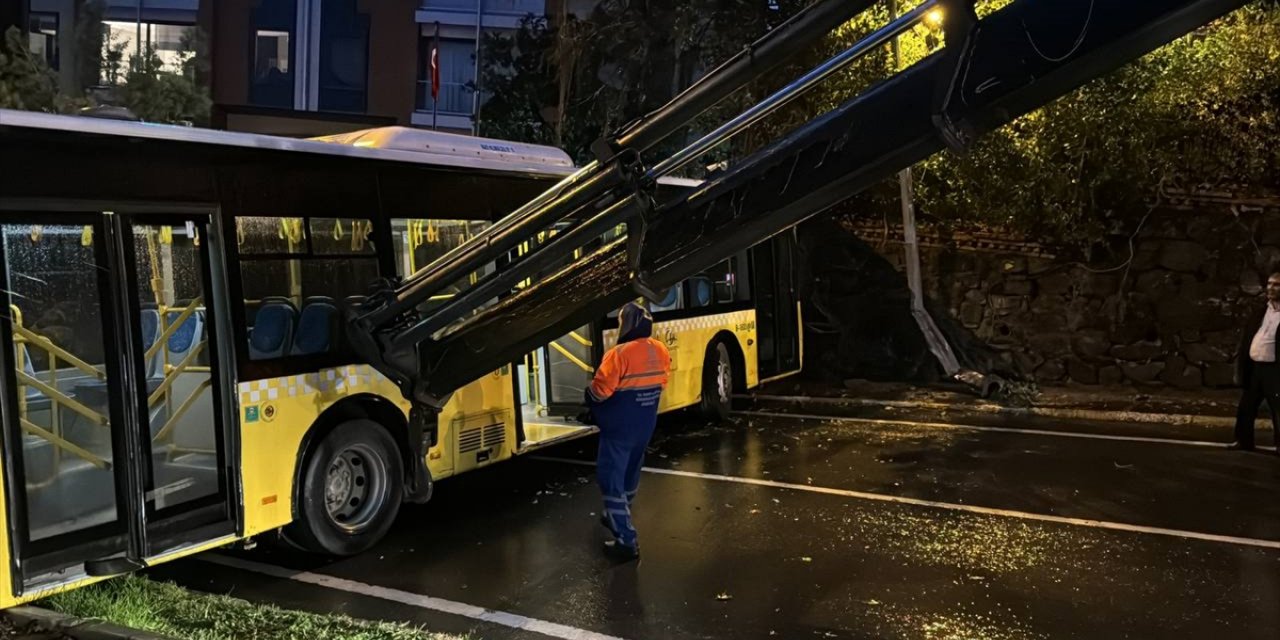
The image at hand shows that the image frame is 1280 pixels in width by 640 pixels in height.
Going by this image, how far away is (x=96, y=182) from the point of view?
5.38m

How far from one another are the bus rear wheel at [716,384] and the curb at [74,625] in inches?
293

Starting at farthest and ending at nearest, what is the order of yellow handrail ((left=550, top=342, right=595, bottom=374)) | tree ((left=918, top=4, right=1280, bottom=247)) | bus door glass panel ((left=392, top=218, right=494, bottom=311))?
tree ((left=918, top=4, right=1280, bottom=247)) → yellow handrail ((left=550, top=342, right=595, bottom=374)) → bus door glass panel ((left=392, top=218, right=494, bottom=311))

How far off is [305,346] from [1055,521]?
5602 mm

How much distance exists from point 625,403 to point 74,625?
3.27m

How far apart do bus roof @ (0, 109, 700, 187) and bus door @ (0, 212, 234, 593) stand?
0.48 m

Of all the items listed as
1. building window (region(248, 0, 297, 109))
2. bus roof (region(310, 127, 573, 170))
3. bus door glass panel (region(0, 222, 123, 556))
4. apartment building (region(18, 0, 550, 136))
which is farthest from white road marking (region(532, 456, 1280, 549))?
building window (region(248, 0, 297, 109))

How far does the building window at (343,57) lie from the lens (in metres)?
25.9

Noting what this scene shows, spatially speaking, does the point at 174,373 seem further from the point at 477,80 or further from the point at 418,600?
the point at 477,80

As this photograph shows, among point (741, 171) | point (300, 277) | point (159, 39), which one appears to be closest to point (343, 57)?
point (159, 39)

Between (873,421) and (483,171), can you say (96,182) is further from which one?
(873,421)

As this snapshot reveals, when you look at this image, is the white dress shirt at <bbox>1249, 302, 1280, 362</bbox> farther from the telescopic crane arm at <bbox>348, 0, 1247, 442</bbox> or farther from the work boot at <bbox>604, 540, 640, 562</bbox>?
the work boot at <bbox>604, 540, 640, 562</bbox>

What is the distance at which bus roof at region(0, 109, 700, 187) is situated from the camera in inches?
Answer: 203

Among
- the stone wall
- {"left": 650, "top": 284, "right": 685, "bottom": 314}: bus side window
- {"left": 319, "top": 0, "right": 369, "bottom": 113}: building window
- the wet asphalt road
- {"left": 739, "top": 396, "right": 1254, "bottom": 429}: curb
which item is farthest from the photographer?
{"left": 319, "top": 0, "right": 369, "bottom": 113}: building window

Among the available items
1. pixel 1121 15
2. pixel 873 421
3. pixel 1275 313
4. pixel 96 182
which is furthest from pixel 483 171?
pixel 1275 313
